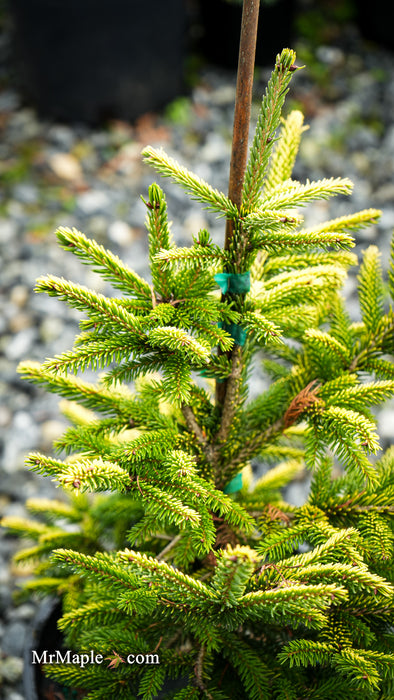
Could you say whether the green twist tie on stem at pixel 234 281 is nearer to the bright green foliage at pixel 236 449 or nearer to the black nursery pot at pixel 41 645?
the bright green foliage at pixel 236 449

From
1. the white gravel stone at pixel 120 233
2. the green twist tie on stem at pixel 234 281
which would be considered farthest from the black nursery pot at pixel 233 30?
the green twist tie on stem at pixel 234 281

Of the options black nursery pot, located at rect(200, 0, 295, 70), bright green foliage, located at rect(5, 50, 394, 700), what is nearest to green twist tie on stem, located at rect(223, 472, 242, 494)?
bright green foliage, located at rect(5, 50, 394, 700)

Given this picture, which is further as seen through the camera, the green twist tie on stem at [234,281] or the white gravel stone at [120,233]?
the white gravel stone at [120,233]

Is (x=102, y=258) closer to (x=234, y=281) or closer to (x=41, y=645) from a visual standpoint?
(x=234, y=281)

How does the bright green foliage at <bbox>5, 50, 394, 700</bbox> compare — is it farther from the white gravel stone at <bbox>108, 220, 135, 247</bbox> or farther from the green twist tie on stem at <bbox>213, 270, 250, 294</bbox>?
the white gravel stone at <bbox>108, 220, 135, 247</bbox>

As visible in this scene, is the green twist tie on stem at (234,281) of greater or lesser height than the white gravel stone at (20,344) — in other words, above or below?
below

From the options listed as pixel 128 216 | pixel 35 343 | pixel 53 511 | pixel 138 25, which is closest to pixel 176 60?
pixel 138 25
